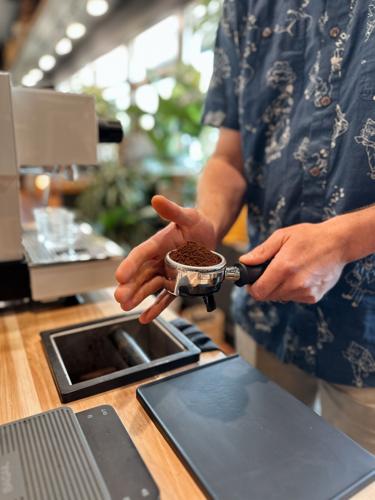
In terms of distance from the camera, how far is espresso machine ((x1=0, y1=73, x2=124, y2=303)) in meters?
0.74

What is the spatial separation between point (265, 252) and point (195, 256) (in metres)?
0.11

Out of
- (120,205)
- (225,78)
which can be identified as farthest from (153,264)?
(120,205)

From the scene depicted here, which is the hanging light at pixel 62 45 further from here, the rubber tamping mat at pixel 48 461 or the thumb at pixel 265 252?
the rubber tamping mat at pixel 48 461

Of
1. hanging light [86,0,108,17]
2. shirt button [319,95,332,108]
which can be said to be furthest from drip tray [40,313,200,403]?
hanging light [86,0,108,17]

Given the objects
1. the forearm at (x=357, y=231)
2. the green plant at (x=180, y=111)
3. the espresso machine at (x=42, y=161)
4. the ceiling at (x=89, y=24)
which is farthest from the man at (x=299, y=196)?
the ceiling at (x=89, y=24)

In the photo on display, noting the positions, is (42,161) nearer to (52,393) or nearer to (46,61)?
(52,393)

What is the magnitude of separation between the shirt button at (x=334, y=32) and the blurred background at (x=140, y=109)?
0.60 metres

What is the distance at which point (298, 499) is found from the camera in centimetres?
39

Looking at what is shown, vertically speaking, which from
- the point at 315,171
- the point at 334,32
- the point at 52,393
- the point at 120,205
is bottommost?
the point at 120,205

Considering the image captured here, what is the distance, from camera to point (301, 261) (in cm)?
56

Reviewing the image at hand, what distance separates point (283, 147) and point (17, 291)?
0.65m

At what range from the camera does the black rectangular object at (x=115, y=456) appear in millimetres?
405

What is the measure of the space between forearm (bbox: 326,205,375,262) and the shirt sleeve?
43 centimetres

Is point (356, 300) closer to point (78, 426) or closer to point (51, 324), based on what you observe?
point (78, 426)
